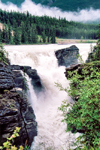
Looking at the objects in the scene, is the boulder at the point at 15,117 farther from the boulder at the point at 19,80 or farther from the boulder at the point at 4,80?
the boulder at the point at 19,80

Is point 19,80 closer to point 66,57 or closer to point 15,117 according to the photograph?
point 15,117

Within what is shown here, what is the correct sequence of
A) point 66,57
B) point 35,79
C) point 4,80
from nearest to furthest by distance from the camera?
point 4,80
point 35,79
point 66,57

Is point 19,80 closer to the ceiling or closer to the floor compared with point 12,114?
closer to the ceiling

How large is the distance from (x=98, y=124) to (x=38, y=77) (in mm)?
10451

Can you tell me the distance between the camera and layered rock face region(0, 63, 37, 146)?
21.7ft

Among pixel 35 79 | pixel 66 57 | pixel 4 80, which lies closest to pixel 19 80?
pixel 35 79

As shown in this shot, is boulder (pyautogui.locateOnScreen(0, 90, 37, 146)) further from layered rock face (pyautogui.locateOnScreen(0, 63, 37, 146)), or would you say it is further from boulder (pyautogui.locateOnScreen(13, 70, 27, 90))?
boulder (pyautogui.locateOnScreen(13, 70, 27, 90))

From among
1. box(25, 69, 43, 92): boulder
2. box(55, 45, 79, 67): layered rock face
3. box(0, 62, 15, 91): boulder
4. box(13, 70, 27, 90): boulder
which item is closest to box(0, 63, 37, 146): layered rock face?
box(0, 62, 15, 91): boulder

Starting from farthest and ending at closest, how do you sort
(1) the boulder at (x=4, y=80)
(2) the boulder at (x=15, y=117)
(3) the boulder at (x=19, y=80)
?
(3) the boulder at (x=19, y=80)
(1) the boulder at (x=4, y=80)
(2) the boulder at (x=15, y=117)

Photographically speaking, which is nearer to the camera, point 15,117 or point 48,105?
point 15,117

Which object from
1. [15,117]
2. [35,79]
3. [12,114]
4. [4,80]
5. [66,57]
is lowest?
[15,117]

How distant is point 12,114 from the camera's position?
22.9 ft

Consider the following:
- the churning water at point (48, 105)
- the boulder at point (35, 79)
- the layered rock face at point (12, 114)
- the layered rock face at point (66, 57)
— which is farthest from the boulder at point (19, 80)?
the layered rock face at point (66, 57)

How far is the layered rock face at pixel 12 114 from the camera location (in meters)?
6.61
